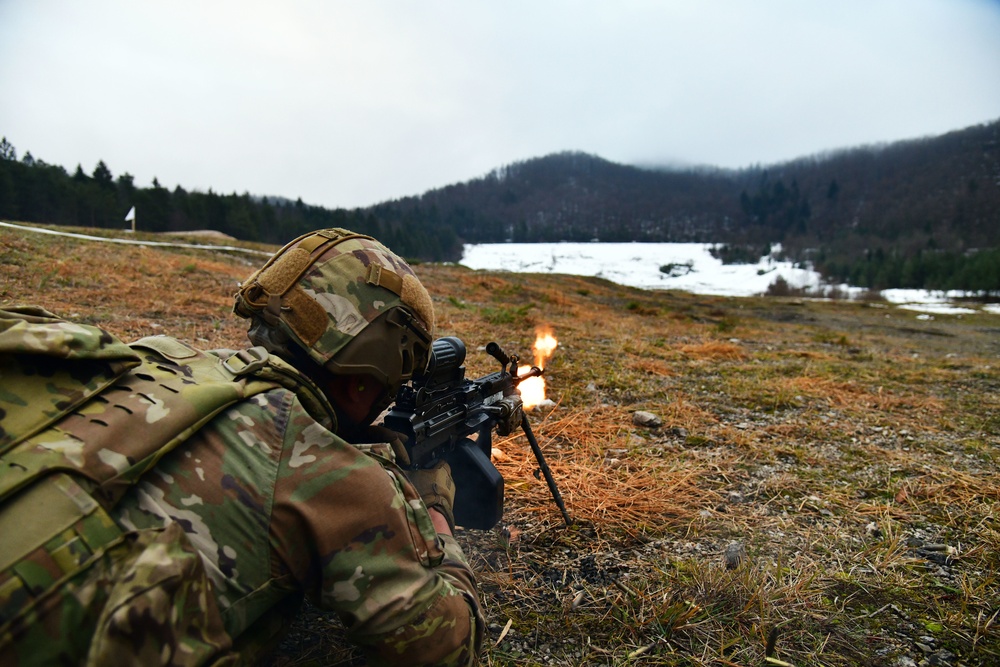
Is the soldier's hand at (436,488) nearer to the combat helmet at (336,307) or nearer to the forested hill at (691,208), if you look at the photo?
the combat helmet at (336,307)

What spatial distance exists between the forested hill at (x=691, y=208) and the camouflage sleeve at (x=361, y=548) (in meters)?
42.4

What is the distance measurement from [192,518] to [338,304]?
2.63ft

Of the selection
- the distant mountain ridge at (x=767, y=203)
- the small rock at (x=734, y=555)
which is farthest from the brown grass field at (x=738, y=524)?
the distant mountain ridge at (x=767, y=203)

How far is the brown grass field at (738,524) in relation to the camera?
205 cm

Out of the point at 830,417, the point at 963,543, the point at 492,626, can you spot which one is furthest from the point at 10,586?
the point at 830,417

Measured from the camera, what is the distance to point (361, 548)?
4.21 feet

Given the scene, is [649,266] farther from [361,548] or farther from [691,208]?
[361,548]

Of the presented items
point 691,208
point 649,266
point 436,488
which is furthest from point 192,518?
point 691,208

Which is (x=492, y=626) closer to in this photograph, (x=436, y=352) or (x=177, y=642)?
(x=436, y=352)

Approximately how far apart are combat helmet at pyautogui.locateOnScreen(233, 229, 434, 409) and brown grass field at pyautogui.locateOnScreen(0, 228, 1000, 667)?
108 cm

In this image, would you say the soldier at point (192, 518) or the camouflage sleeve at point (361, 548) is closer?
the soldier at point (192, 518)

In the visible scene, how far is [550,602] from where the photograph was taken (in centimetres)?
230

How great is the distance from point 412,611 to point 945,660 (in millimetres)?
2130

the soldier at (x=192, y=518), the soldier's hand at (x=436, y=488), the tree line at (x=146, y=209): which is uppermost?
the tree line at (x=146, y=209)
